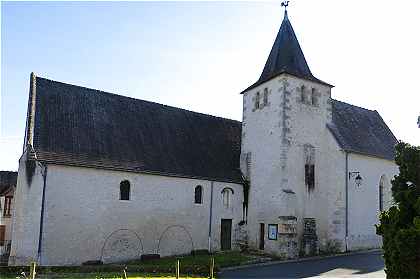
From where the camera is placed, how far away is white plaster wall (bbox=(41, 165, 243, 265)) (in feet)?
67.4

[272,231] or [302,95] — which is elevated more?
[302,95]

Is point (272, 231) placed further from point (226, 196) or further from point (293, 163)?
point (293, 163)

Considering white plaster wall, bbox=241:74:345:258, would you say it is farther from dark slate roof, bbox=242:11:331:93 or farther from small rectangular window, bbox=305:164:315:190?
dark slate roof, bbox=242:11:331:93

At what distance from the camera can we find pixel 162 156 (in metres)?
25.0

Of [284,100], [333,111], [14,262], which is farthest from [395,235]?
[333,111]

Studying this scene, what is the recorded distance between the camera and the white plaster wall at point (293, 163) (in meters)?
24.7

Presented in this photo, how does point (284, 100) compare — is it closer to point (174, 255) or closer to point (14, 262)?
point (174, 255)

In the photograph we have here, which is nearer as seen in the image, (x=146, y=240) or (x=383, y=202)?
(x=146, y=240)

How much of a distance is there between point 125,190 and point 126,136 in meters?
3.64

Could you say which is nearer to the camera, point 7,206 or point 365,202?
point 365,202

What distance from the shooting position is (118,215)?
22.3 metres

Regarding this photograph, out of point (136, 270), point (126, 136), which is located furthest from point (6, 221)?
point (136, 270)

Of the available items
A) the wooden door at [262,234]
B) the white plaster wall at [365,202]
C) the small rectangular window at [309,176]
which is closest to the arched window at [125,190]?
the wooden door at [262,234]

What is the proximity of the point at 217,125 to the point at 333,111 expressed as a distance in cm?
842
